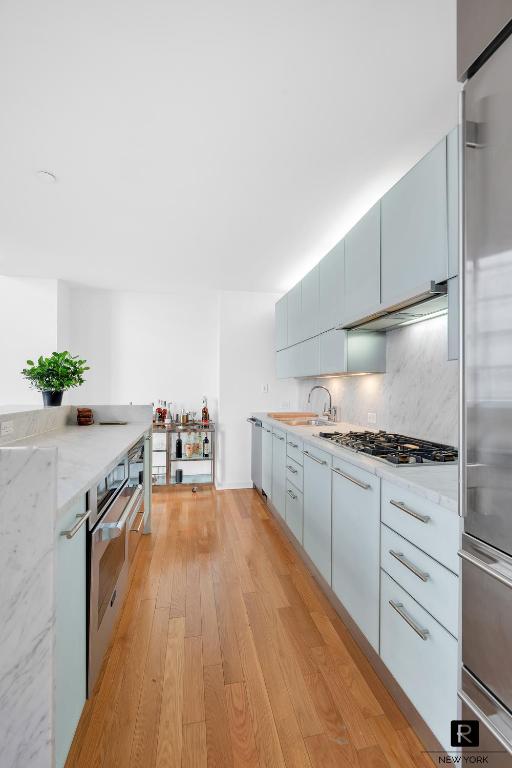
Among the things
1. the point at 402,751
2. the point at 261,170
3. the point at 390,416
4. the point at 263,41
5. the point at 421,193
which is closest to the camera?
the point at 402,751

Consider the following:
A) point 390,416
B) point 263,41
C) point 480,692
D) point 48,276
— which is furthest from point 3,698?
point 48,276

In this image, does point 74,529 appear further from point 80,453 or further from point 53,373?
point 53,373

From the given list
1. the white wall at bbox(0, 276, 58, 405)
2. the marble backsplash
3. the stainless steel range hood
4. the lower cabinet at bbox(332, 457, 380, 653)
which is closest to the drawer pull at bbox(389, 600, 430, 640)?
the lower cabinet at bbox(332, 457, 380, 653)

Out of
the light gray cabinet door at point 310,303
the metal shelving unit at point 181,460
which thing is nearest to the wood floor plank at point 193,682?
the light gray cabinet door at point 310,303

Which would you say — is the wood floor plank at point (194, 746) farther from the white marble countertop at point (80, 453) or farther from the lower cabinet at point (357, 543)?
the white marble countertop at point (80, 453)

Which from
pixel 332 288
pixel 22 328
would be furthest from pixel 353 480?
pixel 22 328

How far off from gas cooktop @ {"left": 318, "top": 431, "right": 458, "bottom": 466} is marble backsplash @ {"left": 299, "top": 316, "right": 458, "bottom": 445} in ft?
0.30

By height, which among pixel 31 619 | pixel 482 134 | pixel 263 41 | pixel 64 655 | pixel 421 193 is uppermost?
pixel 263 41

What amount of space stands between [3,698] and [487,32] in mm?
2013

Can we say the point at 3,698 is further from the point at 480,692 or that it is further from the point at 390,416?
the point at 390,416

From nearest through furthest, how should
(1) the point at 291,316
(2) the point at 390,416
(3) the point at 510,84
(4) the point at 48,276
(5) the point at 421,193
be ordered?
(3) the point at 510,84 → (5) the point at 421,193 → (2) the point at 390,416 → (1) the point at 291,316 → (4) the point at 48,276

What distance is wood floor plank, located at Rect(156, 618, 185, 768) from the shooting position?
120 centimetres

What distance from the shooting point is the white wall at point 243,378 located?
4.54m

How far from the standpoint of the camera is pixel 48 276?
4.23 m
